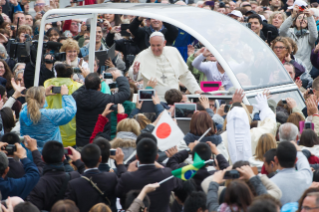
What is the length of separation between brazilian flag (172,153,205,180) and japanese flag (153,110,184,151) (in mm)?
795

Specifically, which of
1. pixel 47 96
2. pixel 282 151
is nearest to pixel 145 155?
pixel 282 151

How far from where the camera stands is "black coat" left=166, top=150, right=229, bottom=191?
5.05m

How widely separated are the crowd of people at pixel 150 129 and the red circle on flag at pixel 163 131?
22 millimetres

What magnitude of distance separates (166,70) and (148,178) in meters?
3.29

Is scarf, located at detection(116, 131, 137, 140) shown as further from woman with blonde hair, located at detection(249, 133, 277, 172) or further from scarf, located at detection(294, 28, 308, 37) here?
scarf, located at detection(294, 28, 308, 37)

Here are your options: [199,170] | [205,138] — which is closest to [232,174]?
[199,170]

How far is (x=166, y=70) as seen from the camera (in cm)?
782

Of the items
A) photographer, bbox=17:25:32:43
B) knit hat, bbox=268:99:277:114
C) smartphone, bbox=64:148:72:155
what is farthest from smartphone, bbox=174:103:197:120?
photographer, bbox=17:25:32:43

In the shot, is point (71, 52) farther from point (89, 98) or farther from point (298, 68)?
point (298, 68)

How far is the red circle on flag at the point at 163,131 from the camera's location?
570 cm

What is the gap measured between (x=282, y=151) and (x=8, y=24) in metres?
8.38

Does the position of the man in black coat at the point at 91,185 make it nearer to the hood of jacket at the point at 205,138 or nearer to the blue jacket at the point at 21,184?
the blue jacket at the point at 21,184

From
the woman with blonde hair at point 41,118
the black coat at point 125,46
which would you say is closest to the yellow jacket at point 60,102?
the woman with blonde hair at point 41,118

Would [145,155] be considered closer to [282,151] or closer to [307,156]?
[282,151]
